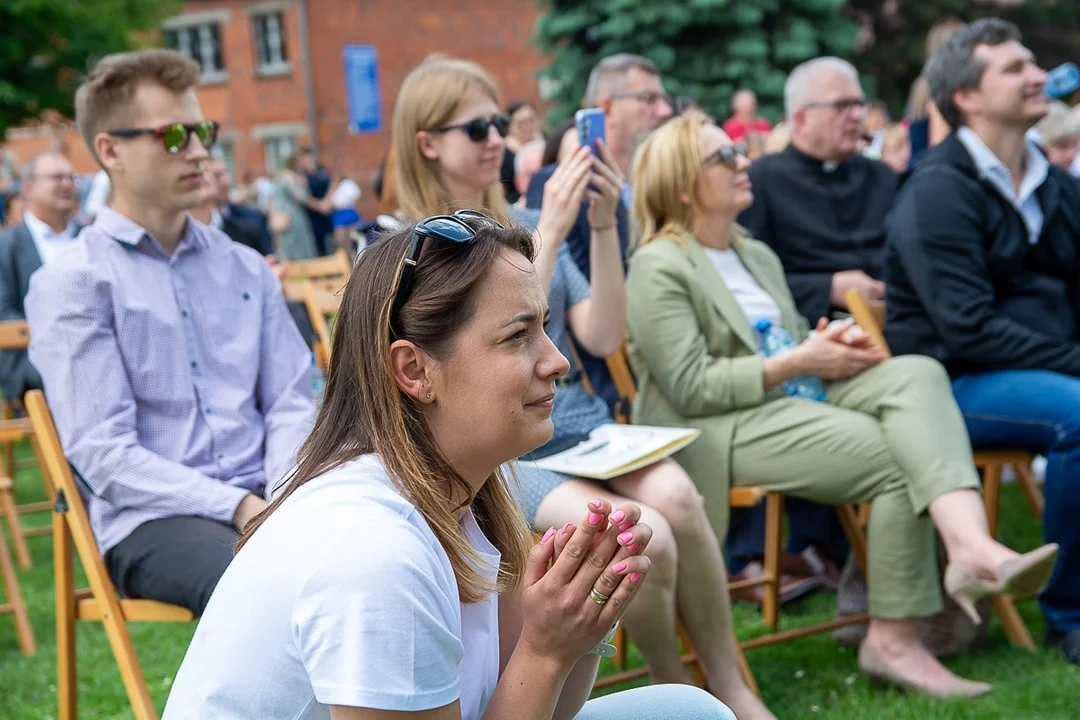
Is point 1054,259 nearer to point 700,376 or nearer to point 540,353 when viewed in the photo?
point 700,376

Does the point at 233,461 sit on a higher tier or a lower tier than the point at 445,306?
lower

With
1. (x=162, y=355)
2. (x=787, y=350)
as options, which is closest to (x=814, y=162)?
(x=787, y=350)

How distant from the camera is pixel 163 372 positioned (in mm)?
3283

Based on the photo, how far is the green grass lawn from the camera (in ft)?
11.5

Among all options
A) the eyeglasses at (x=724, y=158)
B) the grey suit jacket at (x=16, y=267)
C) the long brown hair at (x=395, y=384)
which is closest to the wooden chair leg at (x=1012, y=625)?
the eyeglasses at (x=724, y=158)

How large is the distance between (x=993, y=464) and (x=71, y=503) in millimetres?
2899

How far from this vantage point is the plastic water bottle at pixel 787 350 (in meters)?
4.11

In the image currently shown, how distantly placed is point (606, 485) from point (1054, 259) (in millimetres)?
2040

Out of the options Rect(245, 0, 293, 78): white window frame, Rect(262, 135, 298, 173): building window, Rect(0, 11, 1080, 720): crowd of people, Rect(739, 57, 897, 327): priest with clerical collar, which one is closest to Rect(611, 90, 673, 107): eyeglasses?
Rect(0, 11, 1080, 720): crowd of people

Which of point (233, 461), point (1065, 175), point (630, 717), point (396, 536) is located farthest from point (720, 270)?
point (396, 536)

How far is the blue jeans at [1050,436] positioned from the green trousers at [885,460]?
0.31 m

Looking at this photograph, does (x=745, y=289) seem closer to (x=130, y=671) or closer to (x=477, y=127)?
(x=477, y=127)

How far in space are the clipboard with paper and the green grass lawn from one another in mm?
856

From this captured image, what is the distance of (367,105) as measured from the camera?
68.3ft
